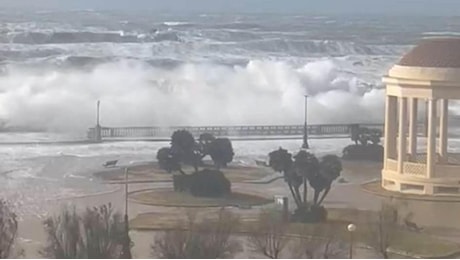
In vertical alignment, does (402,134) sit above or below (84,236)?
above

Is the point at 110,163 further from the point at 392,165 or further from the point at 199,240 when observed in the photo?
the point at 392,165

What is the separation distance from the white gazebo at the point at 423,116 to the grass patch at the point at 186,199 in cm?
41

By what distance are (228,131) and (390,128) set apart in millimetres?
490

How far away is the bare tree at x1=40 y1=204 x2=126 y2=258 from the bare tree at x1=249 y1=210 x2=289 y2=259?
39 centimetres

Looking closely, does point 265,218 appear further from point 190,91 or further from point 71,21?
point 71,21

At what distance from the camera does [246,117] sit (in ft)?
9.04

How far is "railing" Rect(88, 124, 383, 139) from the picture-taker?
2.73 metres

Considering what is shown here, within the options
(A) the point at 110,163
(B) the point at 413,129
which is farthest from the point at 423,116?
(A) the point at 110,163

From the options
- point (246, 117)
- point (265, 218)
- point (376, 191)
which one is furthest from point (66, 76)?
point (376, 191)

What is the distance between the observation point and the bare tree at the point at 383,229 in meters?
2.63

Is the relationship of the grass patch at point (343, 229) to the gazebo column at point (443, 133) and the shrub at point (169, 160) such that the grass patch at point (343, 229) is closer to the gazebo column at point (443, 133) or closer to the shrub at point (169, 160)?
the shrub at point (169, 160)

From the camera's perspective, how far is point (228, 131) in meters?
2.74

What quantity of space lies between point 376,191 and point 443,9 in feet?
1.93

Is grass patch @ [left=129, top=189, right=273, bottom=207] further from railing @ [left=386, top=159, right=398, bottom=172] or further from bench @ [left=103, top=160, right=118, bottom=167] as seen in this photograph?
railing @ [left=386, top=159, right=398, bottom=172]
